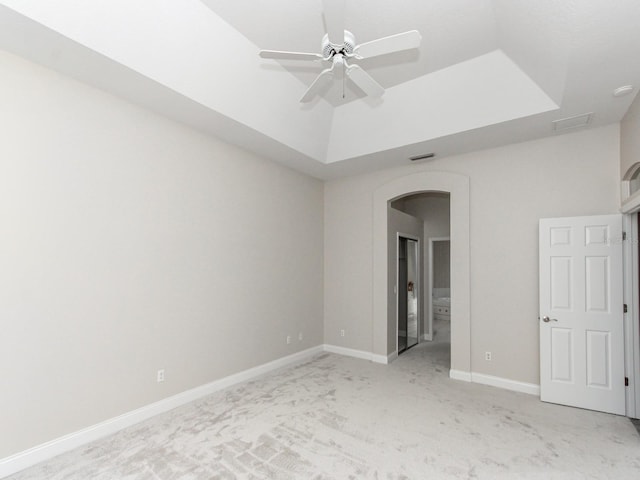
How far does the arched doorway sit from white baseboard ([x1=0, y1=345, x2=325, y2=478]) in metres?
1.98

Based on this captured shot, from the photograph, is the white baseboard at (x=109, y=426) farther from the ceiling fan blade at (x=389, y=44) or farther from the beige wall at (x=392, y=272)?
the ceiling fan blade at (x=389, y=44)

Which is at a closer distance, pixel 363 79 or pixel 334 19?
pixel 334 19

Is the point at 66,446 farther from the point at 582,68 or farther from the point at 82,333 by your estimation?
the point at 582,68

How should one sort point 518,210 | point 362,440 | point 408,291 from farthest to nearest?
point 408,291 → point 518,210 → point 362,440

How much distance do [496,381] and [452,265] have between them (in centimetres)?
156

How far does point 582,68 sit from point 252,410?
4335 millimetres

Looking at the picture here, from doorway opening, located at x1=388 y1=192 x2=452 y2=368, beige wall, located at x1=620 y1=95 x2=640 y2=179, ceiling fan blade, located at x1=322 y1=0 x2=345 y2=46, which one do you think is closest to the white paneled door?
beige wall, located at x1=620 y1=95 x2=640 y2=179

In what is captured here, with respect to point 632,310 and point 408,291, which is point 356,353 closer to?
point 408,291

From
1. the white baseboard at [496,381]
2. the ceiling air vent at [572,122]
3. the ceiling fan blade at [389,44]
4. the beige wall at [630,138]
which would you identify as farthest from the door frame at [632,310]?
the ceiling fan blade at [389,44]

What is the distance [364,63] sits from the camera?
11.6 feet

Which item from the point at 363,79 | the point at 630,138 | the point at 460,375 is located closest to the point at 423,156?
the point at 630,138

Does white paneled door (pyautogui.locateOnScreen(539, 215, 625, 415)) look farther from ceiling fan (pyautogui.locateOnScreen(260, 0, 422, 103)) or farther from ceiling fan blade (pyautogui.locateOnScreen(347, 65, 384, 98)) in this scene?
ceiling fan (pyautogui.locateOnScreen(260, 0, 422, 103))

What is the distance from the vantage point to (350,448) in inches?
107

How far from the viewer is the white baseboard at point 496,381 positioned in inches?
154
